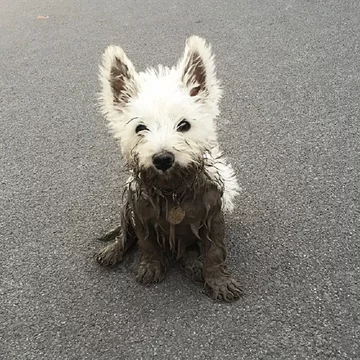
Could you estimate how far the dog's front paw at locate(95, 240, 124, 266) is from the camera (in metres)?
1.54

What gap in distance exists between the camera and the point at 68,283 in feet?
4.97

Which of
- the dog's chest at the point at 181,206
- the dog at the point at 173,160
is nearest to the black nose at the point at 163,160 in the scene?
the dog at the point at 173,160

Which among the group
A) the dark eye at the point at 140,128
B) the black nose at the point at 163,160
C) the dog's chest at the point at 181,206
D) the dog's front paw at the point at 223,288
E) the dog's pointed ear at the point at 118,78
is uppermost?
the dog's pointed ear at the point at 118,78

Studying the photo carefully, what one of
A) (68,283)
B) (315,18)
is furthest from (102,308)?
(315,18)

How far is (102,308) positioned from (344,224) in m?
0.74

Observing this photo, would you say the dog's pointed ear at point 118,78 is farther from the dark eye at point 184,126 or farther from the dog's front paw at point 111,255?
the dog's front paw at point 111,255

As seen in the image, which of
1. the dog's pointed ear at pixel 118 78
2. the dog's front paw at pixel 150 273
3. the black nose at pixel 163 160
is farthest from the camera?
the dog's front paw at pixel 150 273

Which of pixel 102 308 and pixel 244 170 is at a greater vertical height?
pixel 244 170

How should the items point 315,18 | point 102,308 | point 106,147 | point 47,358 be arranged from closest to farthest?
point 47,358 → point 102,308 → point 106,147 → point 315,18

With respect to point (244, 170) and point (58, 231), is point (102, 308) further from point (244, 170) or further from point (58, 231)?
point (244, 170)

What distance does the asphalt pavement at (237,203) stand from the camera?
52.2 inches

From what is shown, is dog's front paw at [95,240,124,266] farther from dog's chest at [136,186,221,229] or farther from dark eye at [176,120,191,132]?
dark eye at [176,120,191,132]

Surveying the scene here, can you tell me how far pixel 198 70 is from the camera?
137 centimetres

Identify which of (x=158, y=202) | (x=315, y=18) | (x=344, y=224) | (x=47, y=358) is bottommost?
(x=47, y=358)
